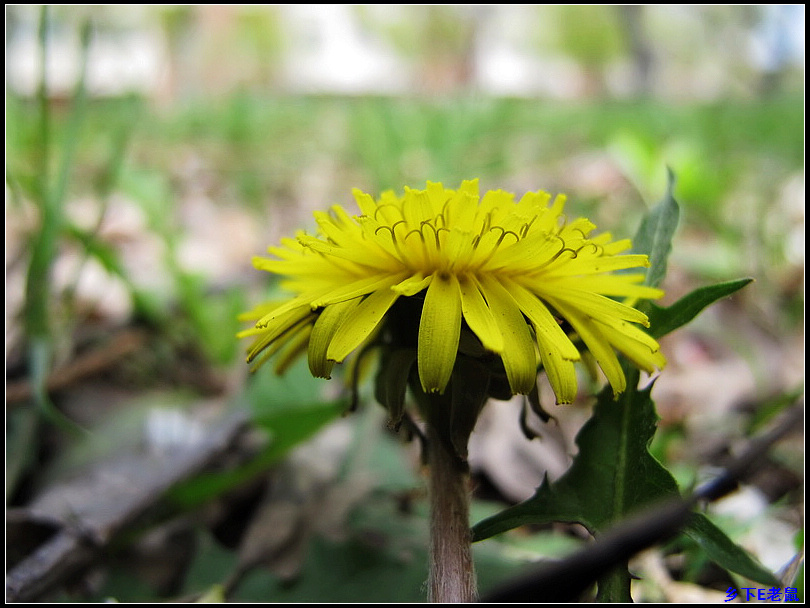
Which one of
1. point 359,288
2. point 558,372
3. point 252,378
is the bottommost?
point 252,378

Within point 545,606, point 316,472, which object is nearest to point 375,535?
point 316,472

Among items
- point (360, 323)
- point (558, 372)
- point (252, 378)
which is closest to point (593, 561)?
point (558, 372)

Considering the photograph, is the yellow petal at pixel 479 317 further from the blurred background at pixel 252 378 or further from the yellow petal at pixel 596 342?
the blurred background at pixel 252 378

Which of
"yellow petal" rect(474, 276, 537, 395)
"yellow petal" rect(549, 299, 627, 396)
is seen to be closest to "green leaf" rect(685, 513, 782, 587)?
"yellow petal" rect(549, 299, 627, 396)

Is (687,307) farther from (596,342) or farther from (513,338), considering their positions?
(513,338)

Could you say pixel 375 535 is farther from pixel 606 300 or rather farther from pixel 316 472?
pixel 606 300

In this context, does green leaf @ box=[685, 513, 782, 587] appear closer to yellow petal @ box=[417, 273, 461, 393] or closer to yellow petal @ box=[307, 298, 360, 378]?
yellow petal @ box=[417, 273, 461, 393]

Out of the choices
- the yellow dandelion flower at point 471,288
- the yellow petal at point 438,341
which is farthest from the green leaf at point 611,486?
the yellow petal at point 438,341
